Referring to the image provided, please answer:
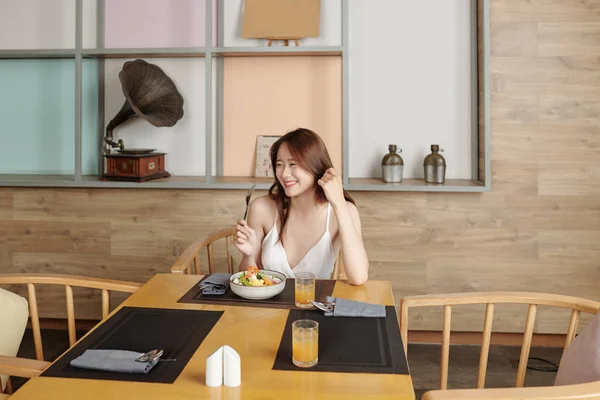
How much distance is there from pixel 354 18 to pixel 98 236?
1854 mm

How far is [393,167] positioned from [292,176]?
1.10 m

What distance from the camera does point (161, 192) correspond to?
3.12 metres

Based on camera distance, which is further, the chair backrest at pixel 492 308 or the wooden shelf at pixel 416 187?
the wooden shelf at pixel 416 187

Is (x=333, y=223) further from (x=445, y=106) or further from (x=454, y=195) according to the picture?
(x=445, y=106)

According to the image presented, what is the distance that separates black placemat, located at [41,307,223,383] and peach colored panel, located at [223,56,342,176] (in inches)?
74.1

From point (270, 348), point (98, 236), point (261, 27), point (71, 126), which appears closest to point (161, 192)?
point (98, 236)

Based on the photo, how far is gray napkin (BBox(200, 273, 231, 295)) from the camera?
1696 millimetres

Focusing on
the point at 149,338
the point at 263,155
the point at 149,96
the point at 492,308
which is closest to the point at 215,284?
the point at 149,338

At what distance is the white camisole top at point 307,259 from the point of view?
2.14 m

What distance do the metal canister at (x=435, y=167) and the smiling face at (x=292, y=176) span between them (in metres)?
1.14

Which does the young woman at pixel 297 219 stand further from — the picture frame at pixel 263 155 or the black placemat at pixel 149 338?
the picture frame at pixel 263 155

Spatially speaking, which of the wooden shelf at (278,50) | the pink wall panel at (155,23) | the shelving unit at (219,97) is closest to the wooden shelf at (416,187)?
the shelving unit at (219,97)

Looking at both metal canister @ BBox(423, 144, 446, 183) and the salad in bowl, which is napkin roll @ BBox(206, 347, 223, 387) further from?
metal canister @ BBox(423, 144, 446, 183)

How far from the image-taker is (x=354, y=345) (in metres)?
1.31
